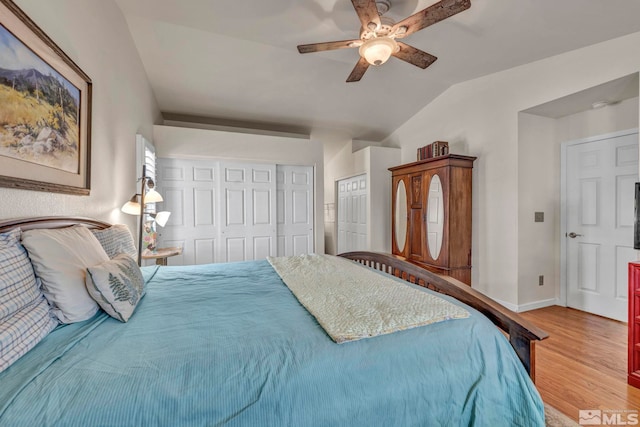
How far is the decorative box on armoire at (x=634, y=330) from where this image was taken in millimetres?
1816

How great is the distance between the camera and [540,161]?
3.26 meters

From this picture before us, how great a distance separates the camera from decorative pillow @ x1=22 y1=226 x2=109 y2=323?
3.40 feet

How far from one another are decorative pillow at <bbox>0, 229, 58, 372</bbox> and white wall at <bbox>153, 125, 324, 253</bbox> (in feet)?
9.77

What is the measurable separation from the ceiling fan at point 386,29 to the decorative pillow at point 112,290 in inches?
73.2

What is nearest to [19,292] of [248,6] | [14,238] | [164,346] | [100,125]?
[14,238]

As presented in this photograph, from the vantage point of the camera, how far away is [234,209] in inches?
160

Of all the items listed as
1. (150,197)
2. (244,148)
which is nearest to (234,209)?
(244,148)

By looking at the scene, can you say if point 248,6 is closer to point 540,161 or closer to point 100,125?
point 100,125

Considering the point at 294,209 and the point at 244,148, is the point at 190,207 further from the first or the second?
the point at 294,209

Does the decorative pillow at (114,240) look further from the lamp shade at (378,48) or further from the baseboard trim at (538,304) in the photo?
the baseboard trim at (538,304)

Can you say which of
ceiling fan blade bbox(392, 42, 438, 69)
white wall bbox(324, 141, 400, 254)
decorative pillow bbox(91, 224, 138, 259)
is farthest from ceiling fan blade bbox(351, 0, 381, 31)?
white wall bbox(324, 141, 400, 254)

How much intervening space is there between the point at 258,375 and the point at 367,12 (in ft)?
6.71

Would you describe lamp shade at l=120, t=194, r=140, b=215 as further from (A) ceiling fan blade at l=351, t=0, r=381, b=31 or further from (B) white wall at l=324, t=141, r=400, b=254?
(B) white wall at l=324, t=141, r=400, b=254

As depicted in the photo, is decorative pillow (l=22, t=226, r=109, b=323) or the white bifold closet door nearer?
decorative pillow (l=22, t=226, r=109, b=323)
